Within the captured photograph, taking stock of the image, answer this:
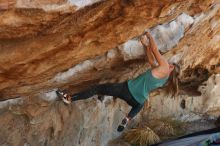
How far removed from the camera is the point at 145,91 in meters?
7.32

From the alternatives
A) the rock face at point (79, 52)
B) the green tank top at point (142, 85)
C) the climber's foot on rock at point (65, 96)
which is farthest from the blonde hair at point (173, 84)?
the climber's foot on rock at point (65, 96)

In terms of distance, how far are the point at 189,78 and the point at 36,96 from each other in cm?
405

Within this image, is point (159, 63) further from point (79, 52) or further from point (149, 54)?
point (79, 52)

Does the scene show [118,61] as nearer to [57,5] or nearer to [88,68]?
[88,68]

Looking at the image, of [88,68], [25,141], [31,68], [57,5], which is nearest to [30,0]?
[57,5]

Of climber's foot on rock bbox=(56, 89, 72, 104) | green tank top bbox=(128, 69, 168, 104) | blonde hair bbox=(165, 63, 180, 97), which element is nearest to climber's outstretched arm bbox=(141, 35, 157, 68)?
green tank top bbox=(128, 69, 168, 104)

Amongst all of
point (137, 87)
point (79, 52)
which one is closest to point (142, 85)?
point (137, 87)

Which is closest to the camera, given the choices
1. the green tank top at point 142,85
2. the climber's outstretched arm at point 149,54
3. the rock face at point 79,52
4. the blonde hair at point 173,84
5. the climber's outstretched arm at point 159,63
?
the rock face at point 79,52

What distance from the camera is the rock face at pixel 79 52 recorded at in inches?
237

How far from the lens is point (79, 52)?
6.86m

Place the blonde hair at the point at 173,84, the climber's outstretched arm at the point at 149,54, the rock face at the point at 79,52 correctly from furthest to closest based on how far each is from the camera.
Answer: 1. the blonde hair at the point at 173,84
2. the climber's outstretched arm at the point at 149,54
3. the rock face at the point at 79,52

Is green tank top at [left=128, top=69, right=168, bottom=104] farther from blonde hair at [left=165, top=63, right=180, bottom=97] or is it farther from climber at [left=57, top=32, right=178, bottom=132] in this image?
blonde hair at [left=165, top=63, right=180, bottom=97]

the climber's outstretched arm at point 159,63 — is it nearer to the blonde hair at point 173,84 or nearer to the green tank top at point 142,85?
the green tank top at point 142,85

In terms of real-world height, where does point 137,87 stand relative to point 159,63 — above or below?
below
